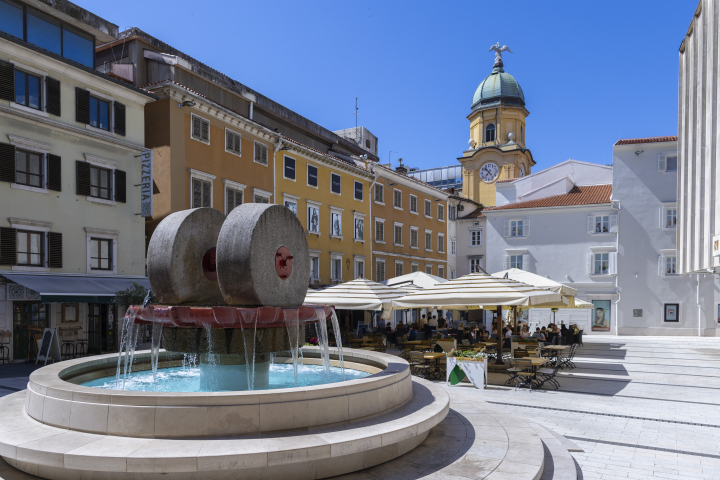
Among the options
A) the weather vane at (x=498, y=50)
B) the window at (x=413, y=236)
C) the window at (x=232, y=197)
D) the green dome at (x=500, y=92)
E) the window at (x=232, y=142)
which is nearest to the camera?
the window at (x=232, y=197)

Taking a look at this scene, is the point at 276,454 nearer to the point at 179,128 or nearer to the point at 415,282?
the point at 415,282

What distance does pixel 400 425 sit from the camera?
627 centimetres

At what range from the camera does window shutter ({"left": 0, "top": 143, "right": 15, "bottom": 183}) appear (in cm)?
1827

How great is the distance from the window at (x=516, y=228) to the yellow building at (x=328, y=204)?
34.3 ft

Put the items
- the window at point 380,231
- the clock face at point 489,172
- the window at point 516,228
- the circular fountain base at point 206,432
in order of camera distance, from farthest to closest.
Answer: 1. the clock face at point 489,172
2. the window at point 516,228
3. the window at point 380,231
4. the circular fountain base at point 206,432

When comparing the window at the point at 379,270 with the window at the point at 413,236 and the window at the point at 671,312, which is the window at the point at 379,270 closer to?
the window at the point at 413,236

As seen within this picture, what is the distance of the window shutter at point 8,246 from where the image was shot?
715 inches

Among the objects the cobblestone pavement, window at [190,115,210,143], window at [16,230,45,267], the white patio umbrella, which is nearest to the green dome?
window at [190,115,210,143]

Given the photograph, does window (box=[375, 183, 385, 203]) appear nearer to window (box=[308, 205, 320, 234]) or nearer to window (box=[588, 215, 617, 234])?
window (box=[308, 205, 320, 234])

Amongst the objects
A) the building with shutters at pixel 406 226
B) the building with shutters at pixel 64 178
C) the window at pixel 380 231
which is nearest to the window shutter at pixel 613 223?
the building with shutters at pixel 406 226

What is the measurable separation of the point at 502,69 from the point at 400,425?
2361 inches

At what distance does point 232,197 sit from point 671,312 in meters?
27.8

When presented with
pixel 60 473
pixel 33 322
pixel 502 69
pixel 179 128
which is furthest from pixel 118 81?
pixel 502 69

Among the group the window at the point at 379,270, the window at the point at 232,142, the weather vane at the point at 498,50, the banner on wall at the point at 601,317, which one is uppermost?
the weather vane at the point at 498,50
